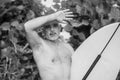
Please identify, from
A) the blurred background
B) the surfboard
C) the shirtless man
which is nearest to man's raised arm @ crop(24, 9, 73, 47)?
the shirtless man

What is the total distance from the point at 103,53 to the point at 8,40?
0.65 m

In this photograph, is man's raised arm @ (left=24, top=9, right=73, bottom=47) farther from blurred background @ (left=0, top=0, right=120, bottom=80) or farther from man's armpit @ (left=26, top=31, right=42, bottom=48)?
blurred background @ (left=0, top=0, right=120, bottom=80)

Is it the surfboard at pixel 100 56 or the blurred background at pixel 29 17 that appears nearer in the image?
the surfboard at pixel 100 56

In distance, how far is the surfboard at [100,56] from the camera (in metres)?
1.44

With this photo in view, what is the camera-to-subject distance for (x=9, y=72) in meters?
1.88

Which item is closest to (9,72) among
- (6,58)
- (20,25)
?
(6,58)

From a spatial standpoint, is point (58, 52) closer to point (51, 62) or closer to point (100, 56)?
point (51, 62)

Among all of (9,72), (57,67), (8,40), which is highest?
(57,67)

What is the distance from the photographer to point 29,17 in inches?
78.0

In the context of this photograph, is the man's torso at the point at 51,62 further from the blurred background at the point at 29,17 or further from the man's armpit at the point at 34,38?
the blurred background at the point at 29,17

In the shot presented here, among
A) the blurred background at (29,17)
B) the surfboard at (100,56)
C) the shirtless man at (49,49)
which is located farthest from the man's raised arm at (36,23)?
the blurred background at (29,17)

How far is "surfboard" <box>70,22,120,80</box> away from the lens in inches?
56.6

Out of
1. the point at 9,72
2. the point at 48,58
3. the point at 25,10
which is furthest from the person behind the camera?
the point at 25,10

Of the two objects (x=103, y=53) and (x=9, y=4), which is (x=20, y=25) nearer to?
(x=9, y=4)
